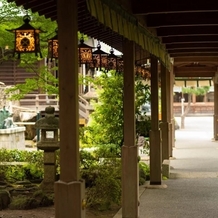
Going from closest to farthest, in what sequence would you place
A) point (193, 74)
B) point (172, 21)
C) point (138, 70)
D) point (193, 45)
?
point (172, 21), point (193, 45), point (138, 70), point (193, 74)

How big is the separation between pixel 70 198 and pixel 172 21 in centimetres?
570

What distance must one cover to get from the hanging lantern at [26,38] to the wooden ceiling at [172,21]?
288 mm

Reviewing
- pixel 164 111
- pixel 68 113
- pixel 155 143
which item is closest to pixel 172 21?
pixel 155 143

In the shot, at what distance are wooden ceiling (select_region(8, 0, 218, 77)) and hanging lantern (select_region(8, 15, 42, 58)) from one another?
0.29 meters

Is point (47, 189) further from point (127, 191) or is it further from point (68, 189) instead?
point (68, 189)

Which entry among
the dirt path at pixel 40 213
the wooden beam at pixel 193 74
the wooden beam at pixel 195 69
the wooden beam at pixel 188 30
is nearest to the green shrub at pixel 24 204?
the dirt path at pixel 40 213

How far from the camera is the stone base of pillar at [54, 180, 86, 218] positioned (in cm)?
469

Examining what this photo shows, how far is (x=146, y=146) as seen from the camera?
50.1 ft

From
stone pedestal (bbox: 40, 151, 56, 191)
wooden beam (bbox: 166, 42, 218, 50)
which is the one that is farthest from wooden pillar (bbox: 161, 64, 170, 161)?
stone pedestal (bbox: 40, 151, 56, 191)

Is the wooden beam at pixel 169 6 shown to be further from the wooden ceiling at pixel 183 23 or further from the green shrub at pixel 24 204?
the green shrub at pixel 24 204

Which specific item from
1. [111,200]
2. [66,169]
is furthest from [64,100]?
[111,200]

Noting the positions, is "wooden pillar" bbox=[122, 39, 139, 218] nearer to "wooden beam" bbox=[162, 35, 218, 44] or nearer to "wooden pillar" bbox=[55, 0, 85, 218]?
"wooden pillar" bbox=[55, 0, 85, 218]

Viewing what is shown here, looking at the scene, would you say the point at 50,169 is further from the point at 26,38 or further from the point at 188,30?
the point at 26,38

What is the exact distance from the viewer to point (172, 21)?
31.6 ft
